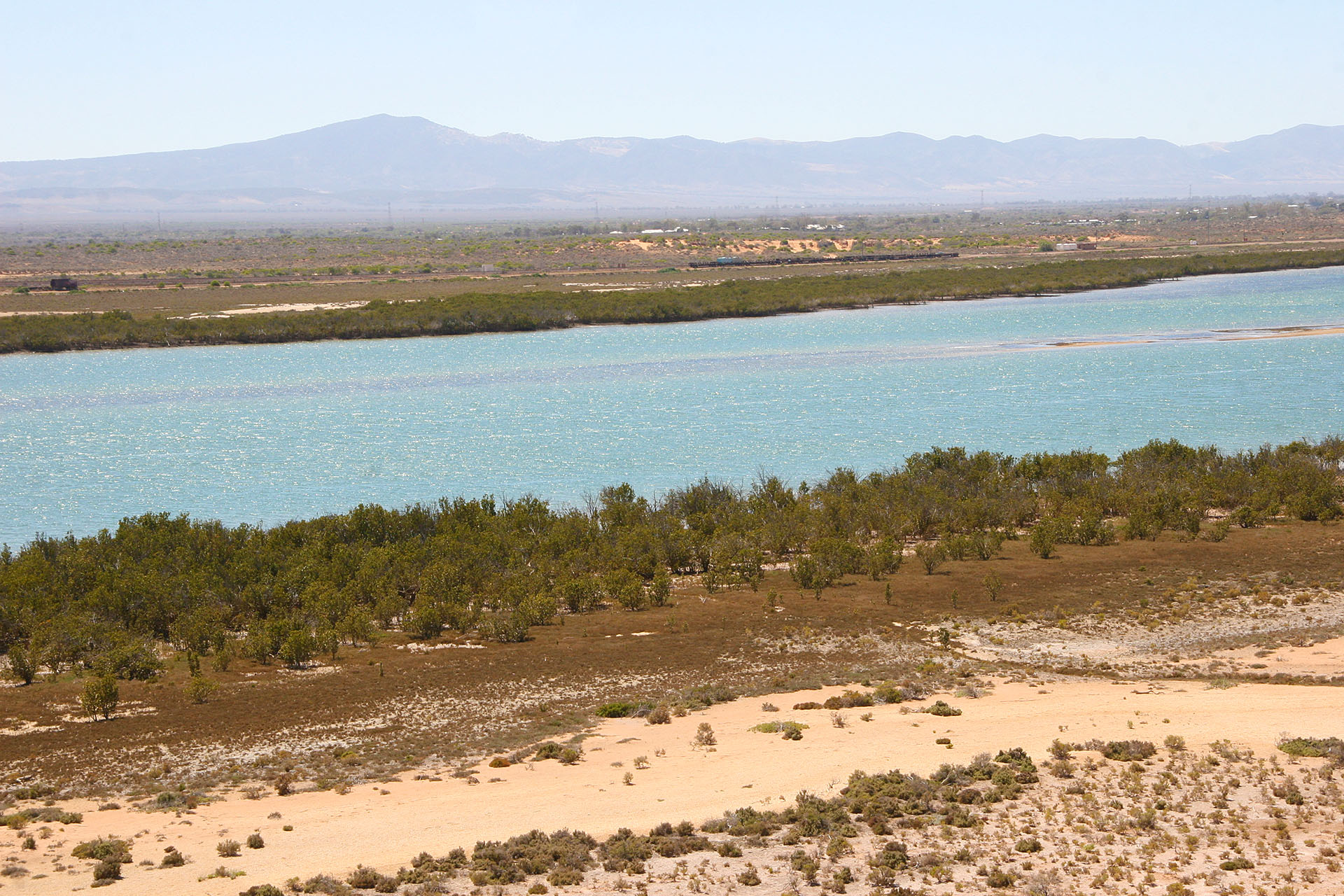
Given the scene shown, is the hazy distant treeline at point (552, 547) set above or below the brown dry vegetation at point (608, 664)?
above

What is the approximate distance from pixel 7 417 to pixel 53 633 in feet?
91.6

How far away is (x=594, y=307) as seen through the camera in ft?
209

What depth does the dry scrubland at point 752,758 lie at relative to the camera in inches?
369

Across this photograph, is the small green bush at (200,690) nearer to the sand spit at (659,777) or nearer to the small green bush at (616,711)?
the sand spit at (659,777)

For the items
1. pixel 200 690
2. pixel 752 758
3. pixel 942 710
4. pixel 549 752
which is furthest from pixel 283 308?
pixel 752 758

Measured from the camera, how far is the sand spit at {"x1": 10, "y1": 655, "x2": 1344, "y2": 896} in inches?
386

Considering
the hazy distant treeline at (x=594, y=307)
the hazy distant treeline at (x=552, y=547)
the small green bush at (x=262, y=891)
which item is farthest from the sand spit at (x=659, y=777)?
the hazy distant treeline at (x=594, y=307)

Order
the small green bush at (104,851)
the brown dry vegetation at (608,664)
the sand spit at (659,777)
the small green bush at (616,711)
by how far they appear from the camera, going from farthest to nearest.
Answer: the small green bush at (616,711)
the brown dry vegetation at (608,664)
the sand spit at (659,777)
the small green bush at (104,851)

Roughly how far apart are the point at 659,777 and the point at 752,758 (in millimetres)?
949

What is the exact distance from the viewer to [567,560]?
19312mm

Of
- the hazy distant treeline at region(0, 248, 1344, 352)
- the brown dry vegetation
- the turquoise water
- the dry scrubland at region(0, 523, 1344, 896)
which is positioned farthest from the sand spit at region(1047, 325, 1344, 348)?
the dry scrubland at region(0, 523, 1344, 896)

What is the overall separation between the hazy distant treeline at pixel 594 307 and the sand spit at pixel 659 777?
158 ft

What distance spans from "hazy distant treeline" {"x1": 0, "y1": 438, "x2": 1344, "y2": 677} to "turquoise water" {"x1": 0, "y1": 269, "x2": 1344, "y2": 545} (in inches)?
192

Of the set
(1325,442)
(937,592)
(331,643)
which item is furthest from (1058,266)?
(331,643)
